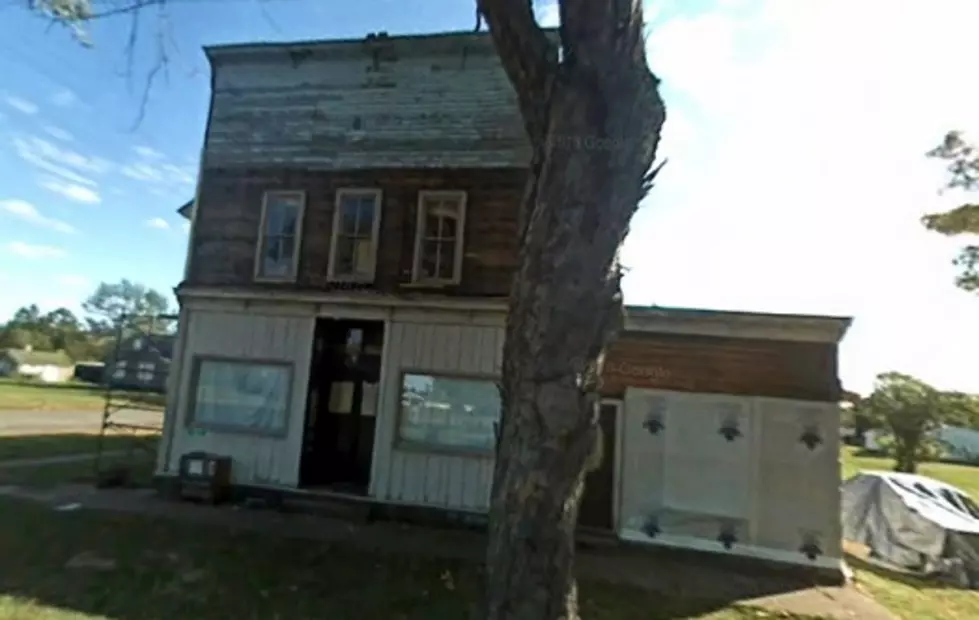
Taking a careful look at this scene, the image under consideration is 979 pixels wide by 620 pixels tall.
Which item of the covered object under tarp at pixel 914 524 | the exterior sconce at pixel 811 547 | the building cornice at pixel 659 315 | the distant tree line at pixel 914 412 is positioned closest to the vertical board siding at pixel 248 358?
the building cornice at pixel 659 315

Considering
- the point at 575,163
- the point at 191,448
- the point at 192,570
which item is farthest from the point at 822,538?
the point at 191,448

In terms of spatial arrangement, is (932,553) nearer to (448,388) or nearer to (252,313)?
(448,388)

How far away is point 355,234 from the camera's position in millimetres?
10430

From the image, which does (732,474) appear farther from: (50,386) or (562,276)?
(50,386)

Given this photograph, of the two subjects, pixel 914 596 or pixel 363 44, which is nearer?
pixel 914 596

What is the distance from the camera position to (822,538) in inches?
316

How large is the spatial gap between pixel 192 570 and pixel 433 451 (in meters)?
3.73

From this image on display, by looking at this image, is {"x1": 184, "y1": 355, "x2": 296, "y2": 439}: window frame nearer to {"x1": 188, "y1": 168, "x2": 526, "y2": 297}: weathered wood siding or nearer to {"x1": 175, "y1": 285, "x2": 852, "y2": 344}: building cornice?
{"x1": 175, "y1": 285, "x2": 852, "y2": 344}: building cornice

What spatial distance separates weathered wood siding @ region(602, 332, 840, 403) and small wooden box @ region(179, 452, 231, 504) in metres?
6.26

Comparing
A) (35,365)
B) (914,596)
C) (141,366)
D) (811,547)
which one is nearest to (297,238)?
(811,547)

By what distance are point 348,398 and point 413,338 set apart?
1.93m

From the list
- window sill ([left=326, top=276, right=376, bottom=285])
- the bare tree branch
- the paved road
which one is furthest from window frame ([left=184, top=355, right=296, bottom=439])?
the paved road

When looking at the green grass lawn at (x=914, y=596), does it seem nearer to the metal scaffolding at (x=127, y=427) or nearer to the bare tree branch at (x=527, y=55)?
the bare tree branch at (x=527, y=55)

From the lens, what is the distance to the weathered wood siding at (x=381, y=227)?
978cm
